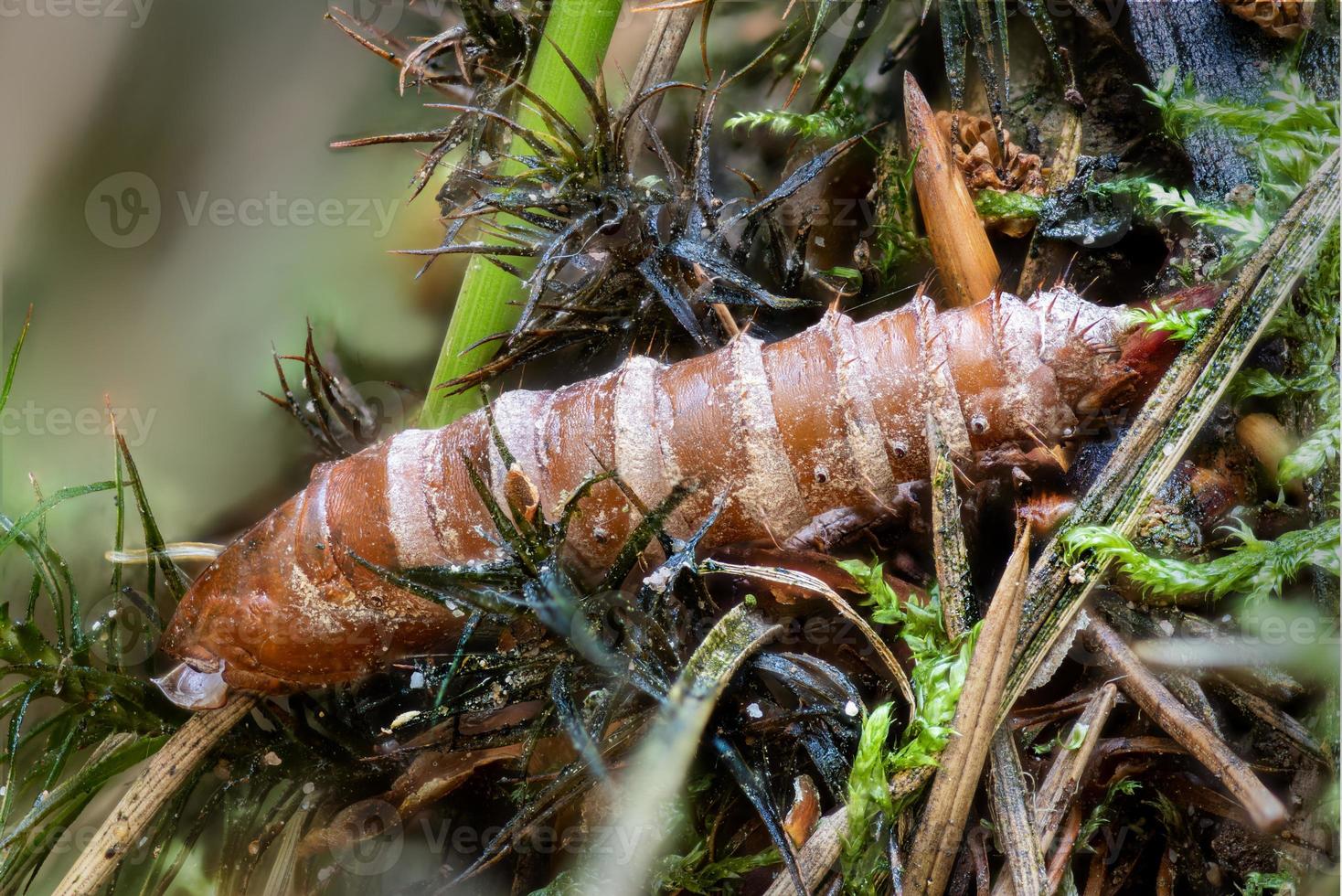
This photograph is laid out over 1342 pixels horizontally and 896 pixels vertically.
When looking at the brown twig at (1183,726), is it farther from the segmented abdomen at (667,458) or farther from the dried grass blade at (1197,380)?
the segmented abdomen at (667,458)

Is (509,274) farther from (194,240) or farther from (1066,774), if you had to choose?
(1066,774)

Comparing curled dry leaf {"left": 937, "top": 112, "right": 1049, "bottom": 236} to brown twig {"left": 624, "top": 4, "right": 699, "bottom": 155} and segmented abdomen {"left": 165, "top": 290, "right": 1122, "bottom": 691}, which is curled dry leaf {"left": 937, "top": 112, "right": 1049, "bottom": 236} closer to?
segmented abdomen {"left": 165, "top": 290, "right": 1122, "bottom": 691}

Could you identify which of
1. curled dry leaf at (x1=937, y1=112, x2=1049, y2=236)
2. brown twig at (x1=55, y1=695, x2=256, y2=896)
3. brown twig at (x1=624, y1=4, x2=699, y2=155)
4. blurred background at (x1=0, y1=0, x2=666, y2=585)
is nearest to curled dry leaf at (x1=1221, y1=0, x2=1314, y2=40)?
curled dry leaf at (x1=937, y1=112, x2=1049, y2=236)

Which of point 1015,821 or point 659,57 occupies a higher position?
point 659,57

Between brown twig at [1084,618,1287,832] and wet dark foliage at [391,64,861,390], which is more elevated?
wet dark foliage at [391,64,861,390]

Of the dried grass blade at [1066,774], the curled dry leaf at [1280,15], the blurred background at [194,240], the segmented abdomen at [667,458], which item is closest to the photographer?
the dried grass blade at [1066,774]

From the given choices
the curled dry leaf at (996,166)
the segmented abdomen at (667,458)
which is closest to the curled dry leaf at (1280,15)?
the curled dry leaf at (996,166)

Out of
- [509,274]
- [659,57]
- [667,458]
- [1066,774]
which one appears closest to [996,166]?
[659,57]
